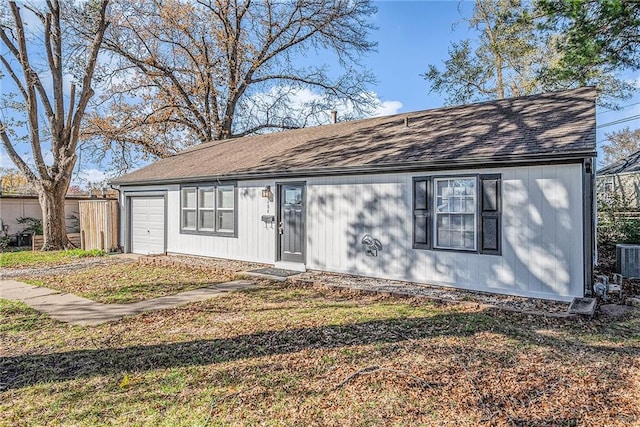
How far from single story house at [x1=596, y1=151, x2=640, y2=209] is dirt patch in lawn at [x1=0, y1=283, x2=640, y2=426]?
9.81 metres

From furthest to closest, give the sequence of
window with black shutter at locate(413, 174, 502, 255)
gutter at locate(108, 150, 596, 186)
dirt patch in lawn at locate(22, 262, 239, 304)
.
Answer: dirt patch in lawn at locate(22, 262, 239, 304) → window with black shutter at locate(413, 174, 502, 255) → gutter at locate(108, 150, 596, 186)

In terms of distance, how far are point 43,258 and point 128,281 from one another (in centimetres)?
560

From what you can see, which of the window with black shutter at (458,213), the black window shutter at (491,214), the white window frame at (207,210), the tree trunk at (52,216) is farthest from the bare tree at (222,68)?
the black window shutter at (491,214)

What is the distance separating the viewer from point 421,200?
7551mm

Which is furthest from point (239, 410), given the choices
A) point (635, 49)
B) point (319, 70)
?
point (319, 70)

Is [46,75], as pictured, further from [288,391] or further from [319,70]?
[288,391]

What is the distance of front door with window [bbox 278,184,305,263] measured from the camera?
941cm

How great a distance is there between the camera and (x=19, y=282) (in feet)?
27.6

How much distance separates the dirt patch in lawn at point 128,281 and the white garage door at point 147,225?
2.45 meters

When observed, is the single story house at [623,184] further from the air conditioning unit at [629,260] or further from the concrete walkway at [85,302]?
the concrete walkway at [85,302]

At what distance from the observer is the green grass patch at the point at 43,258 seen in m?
10.8

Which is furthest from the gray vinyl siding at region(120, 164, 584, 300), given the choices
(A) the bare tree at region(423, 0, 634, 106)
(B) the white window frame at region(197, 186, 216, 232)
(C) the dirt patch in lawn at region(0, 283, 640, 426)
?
(A) the bare tree at region(423, 0, 634, 106)

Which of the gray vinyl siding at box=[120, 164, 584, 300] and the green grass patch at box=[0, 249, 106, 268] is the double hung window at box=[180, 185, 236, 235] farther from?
the green grass patch at box=[0, 249, 106, 268]

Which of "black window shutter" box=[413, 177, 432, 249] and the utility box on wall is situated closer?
"black window shutter" box=[413, 177, 432, 249]
